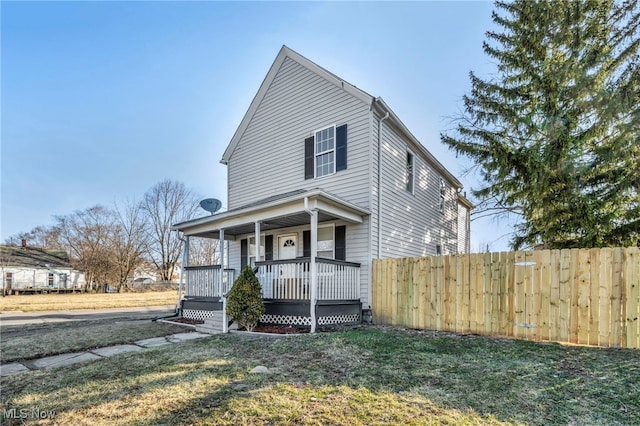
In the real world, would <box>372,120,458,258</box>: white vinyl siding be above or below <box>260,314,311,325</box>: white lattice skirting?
above

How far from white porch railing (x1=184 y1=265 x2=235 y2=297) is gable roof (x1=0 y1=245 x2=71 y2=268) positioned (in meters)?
29.8

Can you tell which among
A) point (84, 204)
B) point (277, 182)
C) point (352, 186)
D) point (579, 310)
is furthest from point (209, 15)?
point (84, 204)

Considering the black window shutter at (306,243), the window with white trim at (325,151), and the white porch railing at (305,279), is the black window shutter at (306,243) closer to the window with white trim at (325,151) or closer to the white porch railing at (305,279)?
the white porch railing at (305,279)

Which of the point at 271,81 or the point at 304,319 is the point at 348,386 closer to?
the point at 304,319

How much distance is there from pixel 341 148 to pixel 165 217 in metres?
33.6

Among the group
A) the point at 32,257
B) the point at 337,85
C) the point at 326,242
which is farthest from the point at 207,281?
the point at 32,257

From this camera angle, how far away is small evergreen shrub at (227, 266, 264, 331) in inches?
321

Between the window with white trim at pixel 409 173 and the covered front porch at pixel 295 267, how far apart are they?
112 inches

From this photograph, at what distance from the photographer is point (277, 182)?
11.8 m

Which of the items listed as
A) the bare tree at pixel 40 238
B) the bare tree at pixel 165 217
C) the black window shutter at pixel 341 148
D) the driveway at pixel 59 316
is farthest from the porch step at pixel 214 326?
the bare tree at pixel 40 238

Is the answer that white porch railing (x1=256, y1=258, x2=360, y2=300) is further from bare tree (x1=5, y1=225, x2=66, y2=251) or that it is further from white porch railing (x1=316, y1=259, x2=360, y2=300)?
bare tree (x1=5, y1=225, x2=66, y2=251)

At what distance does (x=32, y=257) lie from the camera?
3394cm

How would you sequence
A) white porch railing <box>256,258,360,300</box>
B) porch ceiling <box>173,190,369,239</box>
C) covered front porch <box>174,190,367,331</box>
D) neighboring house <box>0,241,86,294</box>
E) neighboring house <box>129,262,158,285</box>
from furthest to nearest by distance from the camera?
neighboring house <box>129,262,158,285</box> → neighboring house <box>0,241,86,294</box> → white porch railing <box>256,258,360,300</box> → covered front porch <box>174,190,367,331</box> → porch ceiling <box>173,190,369,239</box>

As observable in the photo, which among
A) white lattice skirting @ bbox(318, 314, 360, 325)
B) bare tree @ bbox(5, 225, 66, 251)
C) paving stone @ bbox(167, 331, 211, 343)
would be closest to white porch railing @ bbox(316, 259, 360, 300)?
white lattice skirting @ bbox(318, 314, 360, 325)
